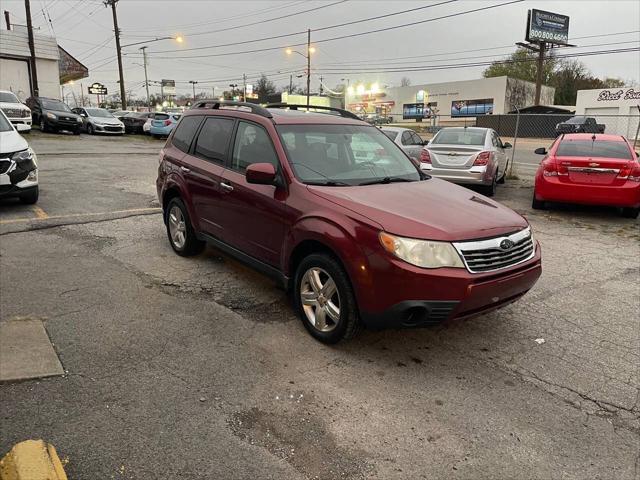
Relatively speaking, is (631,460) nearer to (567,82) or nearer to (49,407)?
(49,407)

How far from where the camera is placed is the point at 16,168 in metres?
7.75

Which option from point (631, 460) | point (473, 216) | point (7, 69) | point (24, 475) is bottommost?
point (631, 460)

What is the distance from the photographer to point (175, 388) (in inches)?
129

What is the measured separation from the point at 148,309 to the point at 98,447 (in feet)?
6.40

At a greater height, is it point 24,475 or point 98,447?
point 24,475

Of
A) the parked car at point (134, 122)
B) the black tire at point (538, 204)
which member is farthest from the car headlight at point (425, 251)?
the parked car at point (134, 122)

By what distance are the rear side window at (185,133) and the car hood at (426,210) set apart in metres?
2.36

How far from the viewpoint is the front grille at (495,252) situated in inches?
134

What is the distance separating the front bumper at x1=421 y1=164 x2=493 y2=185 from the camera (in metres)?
10.3

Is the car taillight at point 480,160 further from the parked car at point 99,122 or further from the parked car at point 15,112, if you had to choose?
the parked car at point 99,122

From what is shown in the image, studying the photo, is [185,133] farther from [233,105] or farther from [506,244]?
[506,244]

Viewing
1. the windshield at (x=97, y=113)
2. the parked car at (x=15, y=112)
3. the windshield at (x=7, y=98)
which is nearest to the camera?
the parked car at (x=15, y=112)

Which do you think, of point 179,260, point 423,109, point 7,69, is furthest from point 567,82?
point 179,260

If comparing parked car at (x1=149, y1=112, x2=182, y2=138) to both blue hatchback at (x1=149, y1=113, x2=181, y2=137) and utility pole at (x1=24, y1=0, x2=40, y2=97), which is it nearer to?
blue hatchback at (x1=149, y1=113, x2=181, y2=137)
